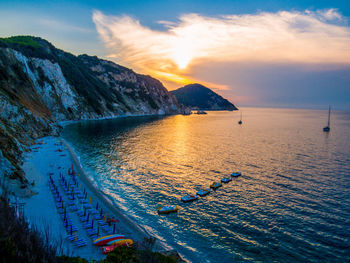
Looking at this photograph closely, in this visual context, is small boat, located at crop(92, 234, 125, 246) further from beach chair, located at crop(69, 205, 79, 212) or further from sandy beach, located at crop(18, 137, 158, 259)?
beach chair, located at crop(69, 205, 79, 212)

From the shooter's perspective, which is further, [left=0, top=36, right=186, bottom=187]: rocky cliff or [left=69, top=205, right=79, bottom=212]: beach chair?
[left=0, top=36, right=186, bottom=187]: rocky cliff

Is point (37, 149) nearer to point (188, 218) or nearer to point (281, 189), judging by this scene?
Result: point (188, 218)

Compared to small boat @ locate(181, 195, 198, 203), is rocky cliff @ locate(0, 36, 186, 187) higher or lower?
higher

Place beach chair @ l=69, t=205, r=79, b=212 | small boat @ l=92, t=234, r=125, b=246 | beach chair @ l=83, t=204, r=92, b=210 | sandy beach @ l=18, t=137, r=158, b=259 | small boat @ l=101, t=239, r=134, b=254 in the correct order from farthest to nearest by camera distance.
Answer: beach chair @ l=83, t=204, r=92, b=210
beach chair @ l=69, t=205, r=79, b=212
sandy beach @ l=18, t=137, r=158, b=259
small boat @ l=92, t=234, r=125, b=246
small boat @ l=101, t=239, r=134, b=254

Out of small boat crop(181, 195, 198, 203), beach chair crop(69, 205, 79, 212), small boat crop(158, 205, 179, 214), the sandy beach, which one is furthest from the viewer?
small boat crop(181, 195, 198, 203)

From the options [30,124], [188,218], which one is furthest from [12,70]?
[188,218]

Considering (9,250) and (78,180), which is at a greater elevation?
(9,250)

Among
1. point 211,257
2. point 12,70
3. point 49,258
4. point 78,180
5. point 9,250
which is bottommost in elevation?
point 211,257

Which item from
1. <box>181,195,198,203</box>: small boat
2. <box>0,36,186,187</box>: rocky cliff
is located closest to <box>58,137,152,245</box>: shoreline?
<box>181,195,198,203</box>: small boat

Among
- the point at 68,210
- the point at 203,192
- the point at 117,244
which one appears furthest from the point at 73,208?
the point at 203,192
